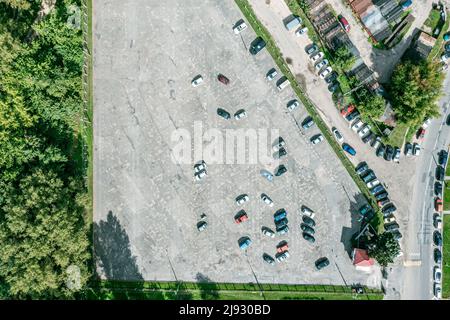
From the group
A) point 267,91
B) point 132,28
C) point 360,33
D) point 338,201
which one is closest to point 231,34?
point 267,91

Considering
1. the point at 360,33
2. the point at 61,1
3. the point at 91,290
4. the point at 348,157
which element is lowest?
the point at 348,157

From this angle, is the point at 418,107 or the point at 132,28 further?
the point at 132,28

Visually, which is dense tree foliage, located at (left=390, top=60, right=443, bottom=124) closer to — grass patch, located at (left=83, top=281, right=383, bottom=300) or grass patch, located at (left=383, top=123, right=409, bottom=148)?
grass patch, located at (left=383, top=123, right=409, bottom=148)

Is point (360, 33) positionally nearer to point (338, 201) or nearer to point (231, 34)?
point (231, 34)

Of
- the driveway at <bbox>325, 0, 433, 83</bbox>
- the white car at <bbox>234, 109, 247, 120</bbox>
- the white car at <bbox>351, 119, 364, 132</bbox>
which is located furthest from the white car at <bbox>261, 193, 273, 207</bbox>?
the driveway at <bbox>325, 0, 433, 83</bbox>

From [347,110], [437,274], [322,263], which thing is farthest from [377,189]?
[437,274]

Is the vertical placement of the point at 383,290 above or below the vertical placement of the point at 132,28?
below

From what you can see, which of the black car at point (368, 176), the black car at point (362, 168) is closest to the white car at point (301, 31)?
the black car at point (362, 168)

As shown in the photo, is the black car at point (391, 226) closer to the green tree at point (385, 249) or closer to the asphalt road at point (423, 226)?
the asphalt road at point (423, 226)
